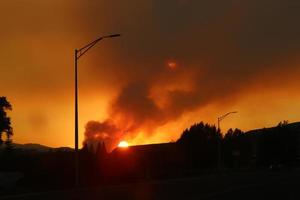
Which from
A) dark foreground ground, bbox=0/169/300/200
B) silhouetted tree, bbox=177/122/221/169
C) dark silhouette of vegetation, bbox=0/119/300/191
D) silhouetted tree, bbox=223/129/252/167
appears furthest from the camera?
silhouetted tree, bbox=223/129/252/167

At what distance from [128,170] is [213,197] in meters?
43.6

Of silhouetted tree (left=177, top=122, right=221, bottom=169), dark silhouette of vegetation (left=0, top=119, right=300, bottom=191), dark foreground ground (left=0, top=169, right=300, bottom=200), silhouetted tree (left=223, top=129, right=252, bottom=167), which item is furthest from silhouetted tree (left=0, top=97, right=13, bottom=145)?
silhouetted tree (left=223, top=129, right=252, bottom=167)

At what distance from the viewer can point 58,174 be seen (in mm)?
57531

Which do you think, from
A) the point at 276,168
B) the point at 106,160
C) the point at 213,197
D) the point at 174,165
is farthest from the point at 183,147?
the point at 213,197

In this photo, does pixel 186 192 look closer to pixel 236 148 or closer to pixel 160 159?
pixel 160 159

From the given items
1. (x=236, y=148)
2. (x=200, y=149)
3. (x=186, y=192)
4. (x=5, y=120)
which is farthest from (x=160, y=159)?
(x=186, y=192)

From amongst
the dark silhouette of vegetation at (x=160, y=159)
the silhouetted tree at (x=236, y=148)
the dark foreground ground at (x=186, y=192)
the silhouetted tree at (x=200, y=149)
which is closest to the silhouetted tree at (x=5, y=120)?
the dark silhouette of vegetation at (x=160, y=159)

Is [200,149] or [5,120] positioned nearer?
[5,120]

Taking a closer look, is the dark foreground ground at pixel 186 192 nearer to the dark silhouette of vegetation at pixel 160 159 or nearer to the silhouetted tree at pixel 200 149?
the dark silhouette of vegetation at pixel 160 159

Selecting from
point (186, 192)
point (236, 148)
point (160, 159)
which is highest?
point (236, 148)

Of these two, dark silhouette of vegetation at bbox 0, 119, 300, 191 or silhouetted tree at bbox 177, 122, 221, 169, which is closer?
dark silhouette of vegetation at bbox 0, 119, 300, 191

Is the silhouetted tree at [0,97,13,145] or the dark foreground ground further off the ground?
the silhouetted tree at [0,97,13,145]

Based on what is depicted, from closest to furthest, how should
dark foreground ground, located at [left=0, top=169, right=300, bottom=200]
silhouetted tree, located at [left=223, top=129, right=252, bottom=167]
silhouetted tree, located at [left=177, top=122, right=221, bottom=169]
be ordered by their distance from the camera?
dark foreground ground, located at [left=0, top=169, right=300, bottom=200]
silhouetted tree, located at [left=177, top=122, right=221, bottom=169]
silhouetted tree, located at [left=223, top=129, right=252, bottom=167]

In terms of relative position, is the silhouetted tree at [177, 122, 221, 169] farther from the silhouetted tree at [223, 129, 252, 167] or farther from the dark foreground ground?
the dark foreground ground
